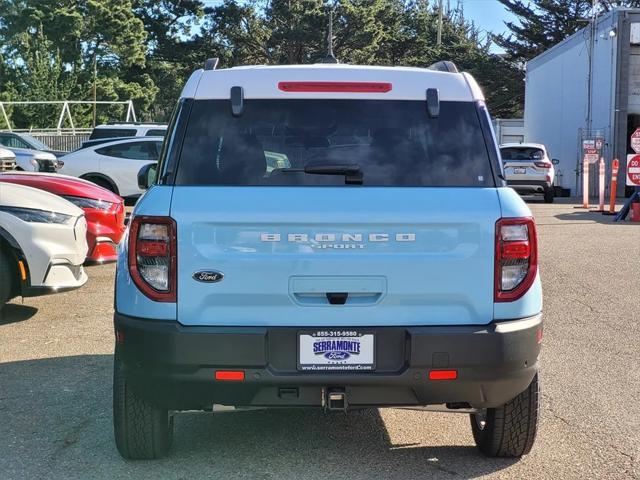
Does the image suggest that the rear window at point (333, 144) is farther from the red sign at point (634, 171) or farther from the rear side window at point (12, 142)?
the rear side window at point (12, 142)

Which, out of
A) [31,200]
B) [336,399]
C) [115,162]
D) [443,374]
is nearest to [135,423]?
[336,399]

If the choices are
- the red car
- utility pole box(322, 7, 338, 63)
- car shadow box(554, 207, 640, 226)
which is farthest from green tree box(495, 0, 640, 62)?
the red car

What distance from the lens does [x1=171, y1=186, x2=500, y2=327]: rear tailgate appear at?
131 inches

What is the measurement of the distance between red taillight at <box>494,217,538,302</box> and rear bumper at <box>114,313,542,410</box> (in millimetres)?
144

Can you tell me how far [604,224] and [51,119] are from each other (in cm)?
3041

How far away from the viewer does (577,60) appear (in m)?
29.6

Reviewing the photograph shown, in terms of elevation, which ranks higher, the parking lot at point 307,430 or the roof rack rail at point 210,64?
the roof rack rail at point 210,64

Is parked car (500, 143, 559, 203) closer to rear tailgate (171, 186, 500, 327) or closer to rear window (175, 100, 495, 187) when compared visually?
rear window (175, 100, 495, 187)

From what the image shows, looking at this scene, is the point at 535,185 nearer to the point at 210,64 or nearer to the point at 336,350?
the point at 210,64

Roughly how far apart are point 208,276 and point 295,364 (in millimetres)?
519

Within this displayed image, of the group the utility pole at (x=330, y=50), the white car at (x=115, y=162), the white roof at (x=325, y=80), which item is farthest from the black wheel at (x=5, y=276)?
the white car at (x=115, y=162)

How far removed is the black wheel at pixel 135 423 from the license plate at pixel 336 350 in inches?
31.9

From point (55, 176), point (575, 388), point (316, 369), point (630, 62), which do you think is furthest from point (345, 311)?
point (630, 62)

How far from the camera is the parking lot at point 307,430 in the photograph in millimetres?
3883
